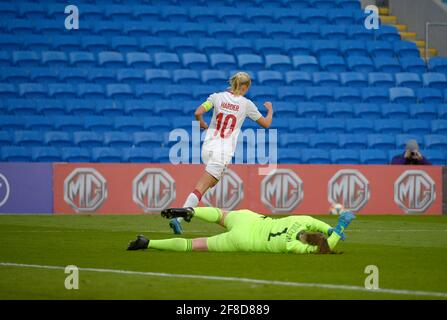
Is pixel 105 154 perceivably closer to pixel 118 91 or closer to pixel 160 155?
pixel 160 155

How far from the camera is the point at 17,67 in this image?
23.8 metres

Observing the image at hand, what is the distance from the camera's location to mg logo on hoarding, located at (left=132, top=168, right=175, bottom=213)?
21.0m

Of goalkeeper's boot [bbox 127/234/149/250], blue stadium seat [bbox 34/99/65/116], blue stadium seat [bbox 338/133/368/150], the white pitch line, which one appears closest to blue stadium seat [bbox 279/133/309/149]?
blue stadium seat [bbox 338/133/368/150]

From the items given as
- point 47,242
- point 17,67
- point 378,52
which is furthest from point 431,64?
point 47,242

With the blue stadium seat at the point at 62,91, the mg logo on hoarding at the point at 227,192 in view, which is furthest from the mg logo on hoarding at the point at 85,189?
the blue stadium seat at the point at 62,91

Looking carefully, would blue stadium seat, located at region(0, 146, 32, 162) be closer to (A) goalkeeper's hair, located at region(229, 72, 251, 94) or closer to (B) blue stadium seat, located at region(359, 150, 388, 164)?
(B) blue stadium seat, located at region(359, 150, 388, 164)

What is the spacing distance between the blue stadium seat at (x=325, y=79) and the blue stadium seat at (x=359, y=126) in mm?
1521

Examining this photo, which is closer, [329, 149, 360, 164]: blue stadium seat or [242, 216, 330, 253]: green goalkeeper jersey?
[242, 216, 330, 253]: green goalkeeper jersey

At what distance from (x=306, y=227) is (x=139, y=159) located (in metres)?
12.1

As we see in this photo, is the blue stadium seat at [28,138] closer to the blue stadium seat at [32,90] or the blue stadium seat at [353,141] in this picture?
the blue stadium seat at [32,90]

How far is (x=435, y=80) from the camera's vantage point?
27.6 m

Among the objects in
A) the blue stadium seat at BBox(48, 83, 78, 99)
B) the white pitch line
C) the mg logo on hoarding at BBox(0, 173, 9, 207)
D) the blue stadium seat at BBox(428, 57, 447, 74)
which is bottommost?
the white pitch line

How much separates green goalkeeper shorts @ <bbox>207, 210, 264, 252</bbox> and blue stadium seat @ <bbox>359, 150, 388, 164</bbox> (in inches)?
527

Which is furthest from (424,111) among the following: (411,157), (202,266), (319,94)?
(202,266)
